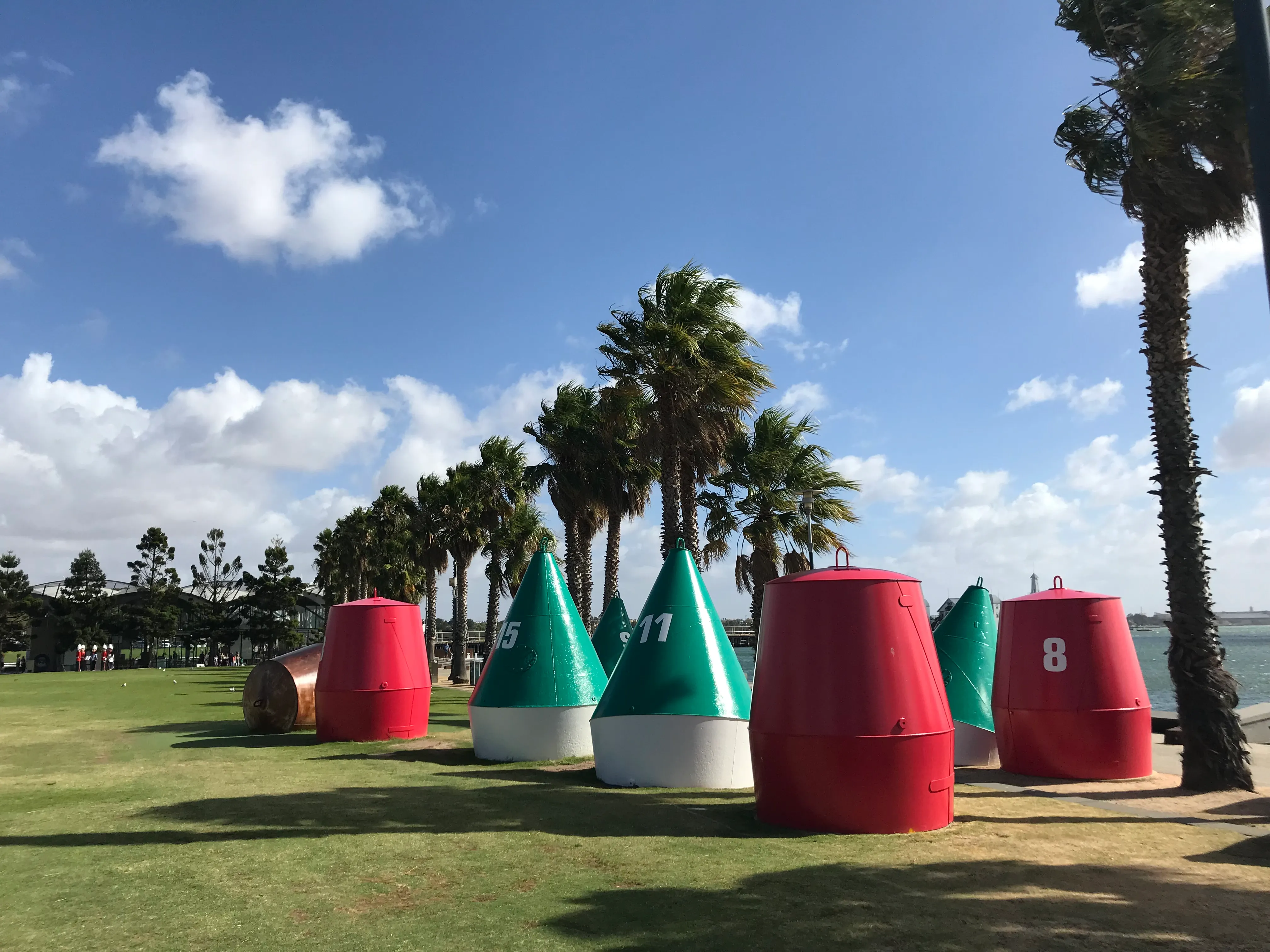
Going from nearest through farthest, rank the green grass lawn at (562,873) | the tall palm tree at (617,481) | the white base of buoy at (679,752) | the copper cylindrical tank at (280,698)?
the green grass lawn at (562,873)
the white base of buoy at (679,752)
the copper cylindrical tank at (280,698)
the tall palm tree at (617,481)

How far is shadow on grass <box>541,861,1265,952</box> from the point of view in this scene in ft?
18.0

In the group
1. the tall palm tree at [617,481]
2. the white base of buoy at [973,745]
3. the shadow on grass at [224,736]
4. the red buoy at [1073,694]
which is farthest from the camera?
the tall palm tree at [617,481]

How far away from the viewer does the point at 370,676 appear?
16984 millimetres

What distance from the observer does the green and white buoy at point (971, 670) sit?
14.0 meters

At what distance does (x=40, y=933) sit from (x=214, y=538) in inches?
3588

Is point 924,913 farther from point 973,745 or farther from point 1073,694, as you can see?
point 973,745

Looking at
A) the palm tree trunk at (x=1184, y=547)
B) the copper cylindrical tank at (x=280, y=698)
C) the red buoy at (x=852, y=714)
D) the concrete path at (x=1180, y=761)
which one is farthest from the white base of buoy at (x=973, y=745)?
the copper cylindrical tank at (x=280, y=698)

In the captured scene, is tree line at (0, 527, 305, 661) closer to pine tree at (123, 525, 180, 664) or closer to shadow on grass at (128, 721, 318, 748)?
pine tree at (123, 525, 180, 664)

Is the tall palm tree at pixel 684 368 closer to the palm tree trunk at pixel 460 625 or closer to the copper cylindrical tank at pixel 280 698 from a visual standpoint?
the copper cylindrical tank at pixel 280 698

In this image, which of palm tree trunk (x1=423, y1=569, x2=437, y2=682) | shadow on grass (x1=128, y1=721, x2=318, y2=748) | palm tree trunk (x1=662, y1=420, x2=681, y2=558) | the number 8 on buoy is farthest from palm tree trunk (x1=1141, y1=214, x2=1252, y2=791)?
palm tree trunk (x1=423, y1=569, x2=437, y2=682)

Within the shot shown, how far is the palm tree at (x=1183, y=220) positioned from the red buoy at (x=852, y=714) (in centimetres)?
483

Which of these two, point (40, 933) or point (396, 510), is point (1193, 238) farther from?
point (396, 510)

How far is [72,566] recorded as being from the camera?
106 metres

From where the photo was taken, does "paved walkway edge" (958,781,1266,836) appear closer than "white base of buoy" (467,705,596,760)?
Yes
